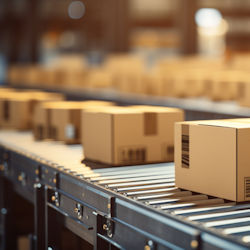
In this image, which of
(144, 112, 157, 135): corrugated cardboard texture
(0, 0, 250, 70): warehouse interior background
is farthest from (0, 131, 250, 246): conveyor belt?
(0, 0, 250, 70): warehouse interior background

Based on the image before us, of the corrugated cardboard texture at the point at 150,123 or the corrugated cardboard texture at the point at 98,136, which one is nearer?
the corrugated cardboard texture at the point at 98,136

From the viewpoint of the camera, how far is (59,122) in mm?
5016

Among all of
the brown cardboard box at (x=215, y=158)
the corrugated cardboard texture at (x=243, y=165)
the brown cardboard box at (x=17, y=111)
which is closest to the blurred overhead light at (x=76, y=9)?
the brown cardboard box at (x=17, y=111)

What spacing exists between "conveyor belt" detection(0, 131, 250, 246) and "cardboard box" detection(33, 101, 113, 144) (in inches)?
14.1

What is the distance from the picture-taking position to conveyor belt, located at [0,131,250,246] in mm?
2379

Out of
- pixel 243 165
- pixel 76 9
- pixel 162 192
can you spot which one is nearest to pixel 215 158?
pixel 243 165

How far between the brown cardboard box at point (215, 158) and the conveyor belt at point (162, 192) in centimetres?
5

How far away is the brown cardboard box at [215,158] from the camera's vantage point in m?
2.74

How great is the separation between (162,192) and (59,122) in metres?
2.17

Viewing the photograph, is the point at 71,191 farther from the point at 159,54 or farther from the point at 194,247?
the point at 159,54

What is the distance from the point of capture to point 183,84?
729 centimetres

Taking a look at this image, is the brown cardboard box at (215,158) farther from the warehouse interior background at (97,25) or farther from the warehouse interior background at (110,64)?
the warehouse interior background at (97,25)

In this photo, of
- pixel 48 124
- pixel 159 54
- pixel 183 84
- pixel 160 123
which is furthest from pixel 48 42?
pixel 160 123

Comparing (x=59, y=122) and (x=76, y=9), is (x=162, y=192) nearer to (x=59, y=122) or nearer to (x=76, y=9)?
(x=59, y=122)
